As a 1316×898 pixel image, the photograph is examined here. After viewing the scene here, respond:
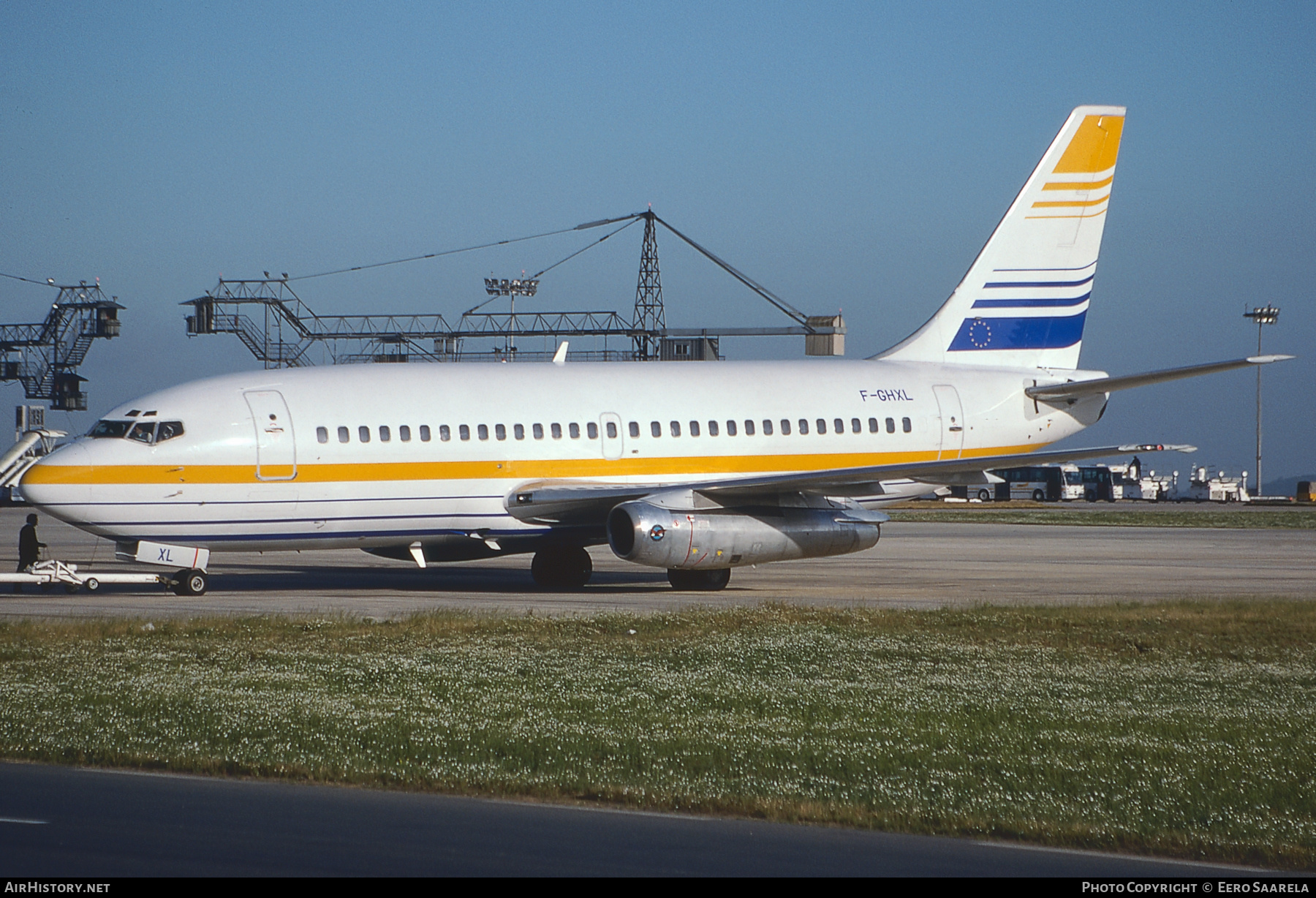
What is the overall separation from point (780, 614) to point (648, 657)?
4.53m

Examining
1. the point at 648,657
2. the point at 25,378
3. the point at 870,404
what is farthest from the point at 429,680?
the point at 25,378

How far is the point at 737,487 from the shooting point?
2461 centimetres

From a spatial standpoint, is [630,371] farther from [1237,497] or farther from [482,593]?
[1237,497]

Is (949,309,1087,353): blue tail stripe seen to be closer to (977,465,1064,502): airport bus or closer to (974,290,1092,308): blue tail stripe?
(974,290,1092,308): blue tail stripe

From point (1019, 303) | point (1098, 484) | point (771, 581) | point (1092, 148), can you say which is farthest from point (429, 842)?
point (1098, 484)

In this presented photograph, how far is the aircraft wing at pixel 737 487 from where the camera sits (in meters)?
24.6

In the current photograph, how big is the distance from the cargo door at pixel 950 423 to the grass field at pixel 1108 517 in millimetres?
26000

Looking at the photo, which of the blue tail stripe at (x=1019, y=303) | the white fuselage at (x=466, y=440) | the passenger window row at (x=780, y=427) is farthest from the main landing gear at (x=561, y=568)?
the blue tail stripe at (x=1019, y=303)

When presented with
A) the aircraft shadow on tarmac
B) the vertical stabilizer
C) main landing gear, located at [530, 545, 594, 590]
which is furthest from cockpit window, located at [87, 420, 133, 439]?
the vertical stabilizer

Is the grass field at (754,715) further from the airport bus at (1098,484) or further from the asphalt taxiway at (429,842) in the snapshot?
the airport bus at (1098,484)

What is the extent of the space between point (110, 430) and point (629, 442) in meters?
8.87

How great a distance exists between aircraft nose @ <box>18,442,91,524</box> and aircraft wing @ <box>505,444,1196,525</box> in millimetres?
6893

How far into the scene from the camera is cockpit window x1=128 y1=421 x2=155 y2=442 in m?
22.9
